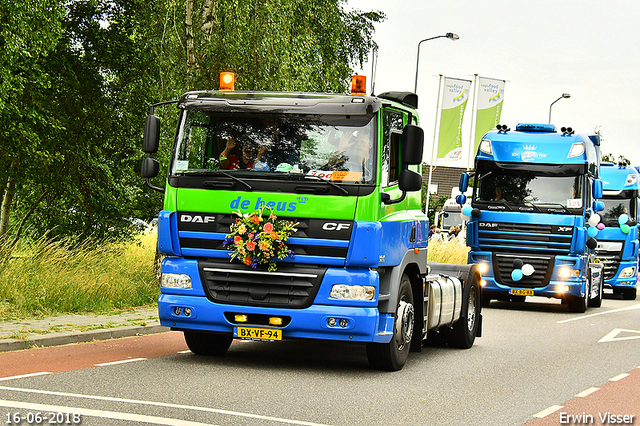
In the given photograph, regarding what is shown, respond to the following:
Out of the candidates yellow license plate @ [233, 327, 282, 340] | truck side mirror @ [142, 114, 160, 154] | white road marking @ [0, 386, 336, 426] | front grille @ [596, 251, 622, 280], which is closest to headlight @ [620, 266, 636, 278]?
front grille @ [596, 251, 622, 280]

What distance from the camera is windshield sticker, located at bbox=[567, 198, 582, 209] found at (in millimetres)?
19031

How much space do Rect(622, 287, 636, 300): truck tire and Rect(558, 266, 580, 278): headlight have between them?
8909mm

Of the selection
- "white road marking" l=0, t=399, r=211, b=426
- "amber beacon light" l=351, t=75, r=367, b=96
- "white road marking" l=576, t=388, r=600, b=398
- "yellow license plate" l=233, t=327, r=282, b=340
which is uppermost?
"amber beacon light" l=351, t=75, r=367, b=96

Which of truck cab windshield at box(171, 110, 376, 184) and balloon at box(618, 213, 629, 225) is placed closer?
truck cab windshield at box(171, 110, 376, 184)

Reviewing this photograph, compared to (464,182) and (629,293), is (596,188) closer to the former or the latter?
(464,182)

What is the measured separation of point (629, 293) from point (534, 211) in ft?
33.3

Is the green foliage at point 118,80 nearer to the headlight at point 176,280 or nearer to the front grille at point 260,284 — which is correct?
the headlight at point 176,280

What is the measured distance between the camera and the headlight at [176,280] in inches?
380

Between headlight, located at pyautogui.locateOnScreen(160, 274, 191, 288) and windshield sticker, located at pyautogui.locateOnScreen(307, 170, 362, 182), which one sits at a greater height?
windshield sticker, located at pyautogui.locateOnScreen(307, 170, 362, 182)

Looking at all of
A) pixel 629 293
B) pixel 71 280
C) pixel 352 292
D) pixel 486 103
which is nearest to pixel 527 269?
pixel 629 293

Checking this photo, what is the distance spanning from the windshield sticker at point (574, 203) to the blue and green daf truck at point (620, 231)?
310 inches

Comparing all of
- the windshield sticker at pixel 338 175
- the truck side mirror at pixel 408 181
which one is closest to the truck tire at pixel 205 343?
the windshield sticker at pixel 338 175

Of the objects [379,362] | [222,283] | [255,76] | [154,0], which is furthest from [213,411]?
[154,0]

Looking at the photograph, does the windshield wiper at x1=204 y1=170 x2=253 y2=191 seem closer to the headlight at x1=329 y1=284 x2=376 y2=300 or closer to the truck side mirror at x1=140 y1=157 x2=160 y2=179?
the truck side mirror at x1=140 y1=157 x2=160 y2=179
